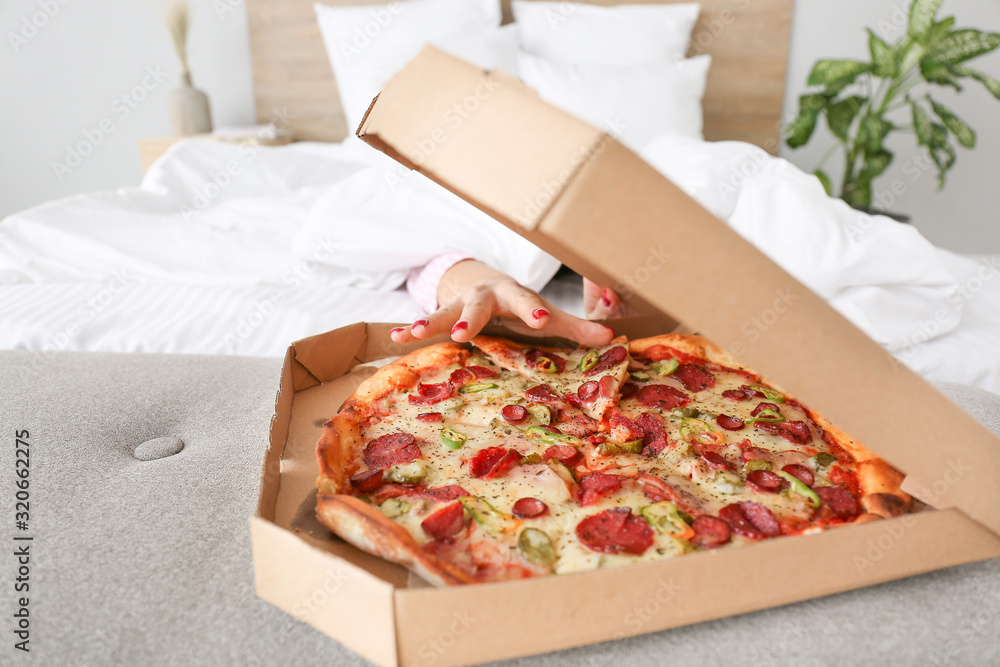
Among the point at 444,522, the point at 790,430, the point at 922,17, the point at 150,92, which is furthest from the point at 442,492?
the point at 150,92

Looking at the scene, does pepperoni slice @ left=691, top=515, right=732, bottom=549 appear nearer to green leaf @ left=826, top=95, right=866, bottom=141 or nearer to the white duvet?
the white duvet

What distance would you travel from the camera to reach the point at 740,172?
144cm

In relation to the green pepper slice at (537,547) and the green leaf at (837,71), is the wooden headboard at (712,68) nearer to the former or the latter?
the green leaf at (837,71)

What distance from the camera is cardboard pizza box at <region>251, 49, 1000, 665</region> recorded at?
0.40 metres

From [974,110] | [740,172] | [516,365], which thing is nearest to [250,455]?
[516,365]

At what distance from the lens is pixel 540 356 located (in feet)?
Result: 2.83

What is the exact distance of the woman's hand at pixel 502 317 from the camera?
0.81m

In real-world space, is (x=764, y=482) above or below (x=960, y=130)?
above

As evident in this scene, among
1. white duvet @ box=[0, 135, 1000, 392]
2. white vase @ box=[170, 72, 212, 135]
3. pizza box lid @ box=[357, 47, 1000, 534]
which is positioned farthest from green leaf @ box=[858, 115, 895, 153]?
white vase @ box=[170, 72, 212, 135]

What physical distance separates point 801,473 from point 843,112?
2511mm

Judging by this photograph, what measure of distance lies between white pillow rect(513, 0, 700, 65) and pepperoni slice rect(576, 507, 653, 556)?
8.52 ft

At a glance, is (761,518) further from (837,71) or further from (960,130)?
(960,130)

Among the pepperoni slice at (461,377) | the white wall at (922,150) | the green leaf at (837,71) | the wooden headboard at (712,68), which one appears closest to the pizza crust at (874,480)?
the pepperoni slice at (461,377)

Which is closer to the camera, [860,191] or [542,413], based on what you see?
[542,413]
